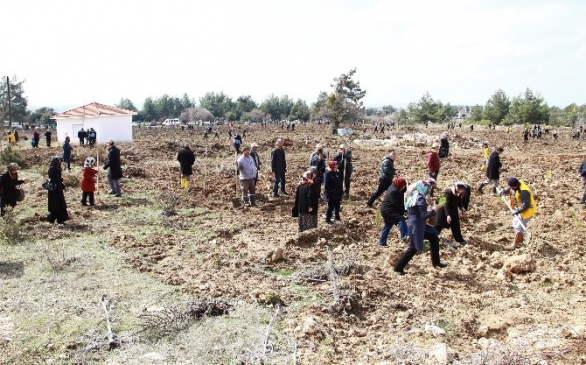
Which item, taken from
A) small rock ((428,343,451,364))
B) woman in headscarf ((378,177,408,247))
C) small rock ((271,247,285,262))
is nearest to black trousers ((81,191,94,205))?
small rock ((271,247,285,262))

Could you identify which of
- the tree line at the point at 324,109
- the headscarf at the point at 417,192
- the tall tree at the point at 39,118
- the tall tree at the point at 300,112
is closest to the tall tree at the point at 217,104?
the tree line at the point at 324,109

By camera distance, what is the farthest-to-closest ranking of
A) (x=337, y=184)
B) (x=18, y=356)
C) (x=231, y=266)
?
(x=337, y=184)
(x=231, y=266)
(x=18, y=356)

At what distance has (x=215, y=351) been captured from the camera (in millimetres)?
5055

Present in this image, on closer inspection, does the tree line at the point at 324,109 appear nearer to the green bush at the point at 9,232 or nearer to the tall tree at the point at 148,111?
the tall tree at the point at 148,111

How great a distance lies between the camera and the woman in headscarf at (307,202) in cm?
873

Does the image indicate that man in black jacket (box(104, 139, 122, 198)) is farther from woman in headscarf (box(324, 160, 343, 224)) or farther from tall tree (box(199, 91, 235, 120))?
tall tree (box(199, 91, 235, 120))

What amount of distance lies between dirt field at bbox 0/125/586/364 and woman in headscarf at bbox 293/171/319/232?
0.31m

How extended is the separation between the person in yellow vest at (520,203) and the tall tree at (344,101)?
112ft

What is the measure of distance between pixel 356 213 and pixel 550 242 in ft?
12.4

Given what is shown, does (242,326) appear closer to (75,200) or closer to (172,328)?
(172,328)

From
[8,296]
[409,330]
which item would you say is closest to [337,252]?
[409,330]

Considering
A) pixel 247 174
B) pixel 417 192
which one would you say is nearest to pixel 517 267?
pixel 417 192

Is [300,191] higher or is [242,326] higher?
[300,191]

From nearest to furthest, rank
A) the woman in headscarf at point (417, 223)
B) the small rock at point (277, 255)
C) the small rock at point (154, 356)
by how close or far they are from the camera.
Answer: the small rock at point (154, 356) < the woman in headscarf at point (417, 223) < the small rock at point (277, 255)
